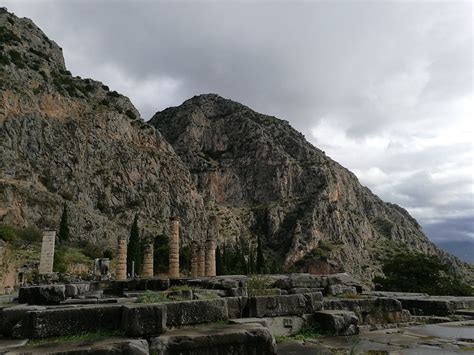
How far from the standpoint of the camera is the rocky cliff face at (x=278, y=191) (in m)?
98.7

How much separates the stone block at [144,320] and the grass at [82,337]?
205 mm

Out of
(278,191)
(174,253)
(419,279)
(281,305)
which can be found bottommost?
(419,279)

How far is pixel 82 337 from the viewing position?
547 centimetres

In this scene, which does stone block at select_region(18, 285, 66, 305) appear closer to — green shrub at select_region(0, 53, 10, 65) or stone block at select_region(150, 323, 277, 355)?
stone block at select_region(150, 323, 277, 355)

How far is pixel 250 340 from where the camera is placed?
17.7ft

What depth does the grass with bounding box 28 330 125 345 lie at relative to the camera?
17.5 feet

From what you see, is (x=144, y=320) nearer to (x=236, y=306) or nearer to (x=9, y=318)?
(x=9, y=318)

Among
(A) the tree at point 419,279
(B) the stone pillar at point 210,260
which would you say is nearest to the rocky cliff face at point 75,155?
(B) the stone pillar at point 210,260

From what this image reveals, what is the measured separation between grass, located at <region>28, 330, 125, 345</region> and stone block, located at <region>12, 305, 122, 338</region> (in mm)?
92

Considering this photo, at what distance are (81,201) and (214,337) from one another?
65833 millimetres

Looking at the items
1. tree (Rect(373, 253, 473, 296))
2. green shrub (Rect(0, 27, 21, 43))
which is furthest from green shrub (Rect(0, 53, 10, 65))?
tree (Rect(373, 253, 473, 296))

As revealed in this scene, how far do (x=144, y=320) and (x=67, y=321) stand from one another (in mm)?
1240

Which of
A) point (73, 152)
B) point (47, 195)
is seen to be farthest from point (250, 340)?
point (73, 152)

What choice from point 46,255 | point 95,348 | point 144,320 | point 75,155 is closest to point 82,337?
point 144,320
